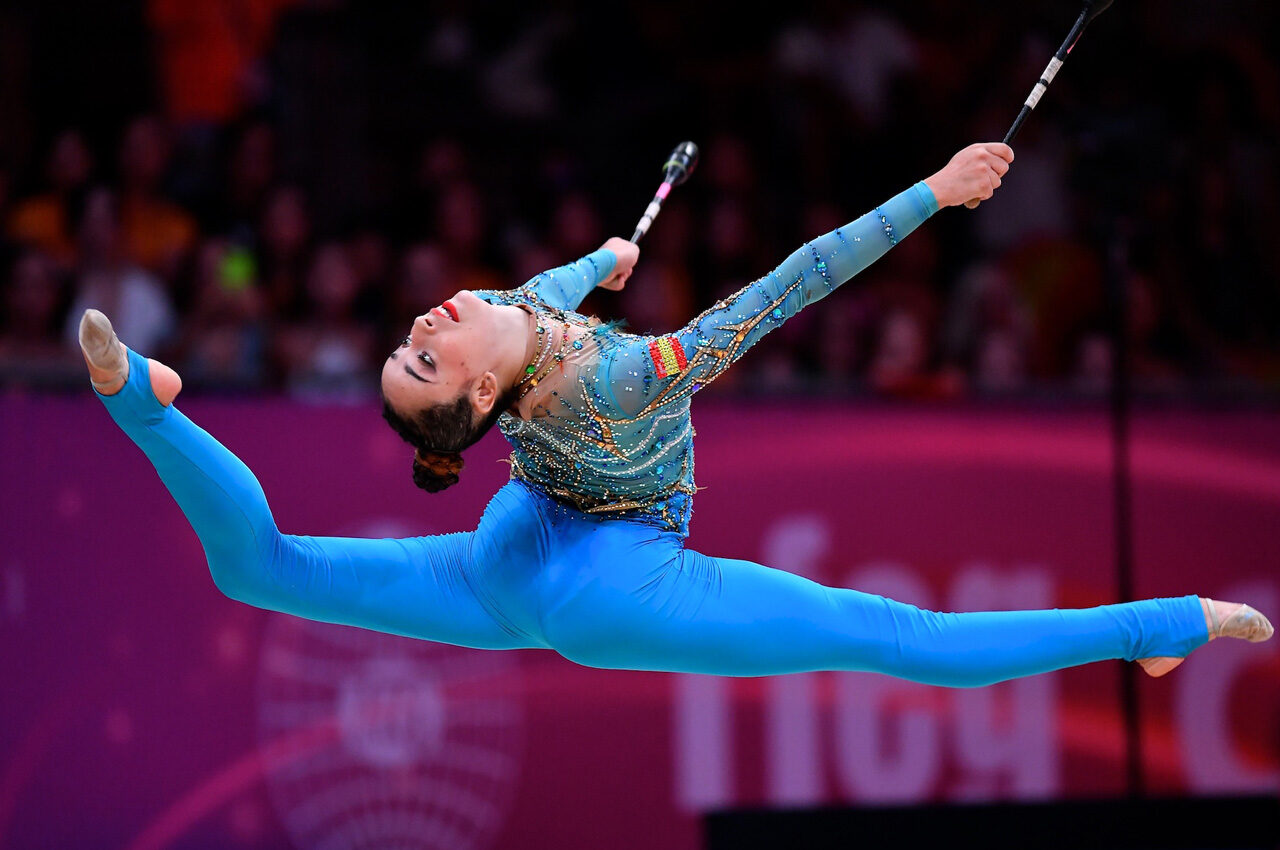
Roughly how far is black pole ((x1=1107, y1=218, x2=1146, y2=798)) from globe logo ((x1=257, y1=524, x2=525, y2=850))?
6.92 ft

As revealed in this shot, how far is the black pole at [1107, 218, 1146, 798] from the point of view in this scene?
498 centimetres

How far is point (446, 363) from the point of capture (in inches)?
121

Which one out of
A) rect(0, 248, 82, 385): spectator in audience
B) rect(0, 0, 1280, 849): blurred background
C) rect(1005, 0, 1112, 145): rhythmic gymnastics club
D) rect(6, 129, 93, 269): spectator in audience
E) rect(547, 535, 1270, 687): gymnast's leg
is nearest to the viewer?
rect(547, 535, 1270, 687): gymnast's leg

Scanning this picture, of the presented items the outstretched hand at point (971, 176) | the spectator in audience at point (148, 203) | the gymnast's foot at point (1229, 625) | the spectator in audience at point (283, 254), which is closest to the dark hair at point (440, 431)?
the outstretched hand at point (971, 176)

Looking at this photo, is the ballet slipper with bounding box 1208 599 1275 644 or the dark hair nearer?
the dark hair

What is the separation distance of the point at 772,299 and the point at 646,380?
0.31 meters

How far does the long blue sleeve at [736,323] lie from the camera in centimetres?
304

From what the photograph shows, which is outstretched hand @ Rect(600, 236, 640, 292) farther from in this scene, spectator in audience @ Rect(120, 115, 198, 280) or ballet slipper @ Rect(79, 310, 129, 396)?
spectator in audience @ Rect(120, 115, 198, 280)

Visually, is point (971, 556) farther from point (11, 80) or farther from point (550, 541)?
point (11, 80)

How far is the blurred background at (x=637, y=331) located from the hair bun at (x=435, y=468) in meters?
1.99

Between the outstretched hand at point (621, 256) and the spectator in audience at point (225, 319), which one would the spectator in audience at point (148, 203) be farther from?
the outstretched hand at point (621, 256)

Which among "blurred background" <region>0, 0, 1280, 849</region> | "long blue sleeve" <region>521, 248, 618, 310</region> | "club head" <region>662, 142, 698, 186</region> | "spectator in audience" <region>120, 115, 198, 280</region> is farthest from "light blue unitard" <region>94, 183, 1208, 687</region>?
"spectator in audience" <region>120, 115, 198, 280</region>

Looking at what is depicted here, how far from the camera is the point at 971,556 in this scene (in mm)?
5441

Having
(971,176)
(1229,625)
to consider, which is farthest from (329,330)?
(1229,625)
